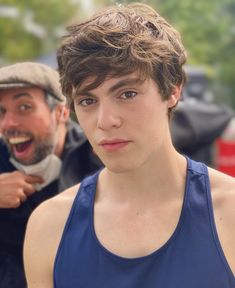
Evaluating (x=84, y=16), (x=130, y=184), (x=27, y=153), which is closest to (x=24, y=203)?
(x=27, y=153)

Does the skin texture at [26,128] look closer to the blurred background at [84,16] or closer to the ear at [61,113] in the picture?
the ear at [61,113]

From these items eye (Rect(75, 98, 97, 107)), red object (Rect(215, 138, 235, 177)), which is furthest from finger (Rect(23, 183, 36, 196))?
red object (Rect(215, 138, 235, 177))

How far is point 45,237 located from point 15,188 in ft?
2.50

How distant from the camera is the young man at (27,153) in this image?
3340 millimetres

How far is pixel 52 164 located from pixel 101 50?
125 cm

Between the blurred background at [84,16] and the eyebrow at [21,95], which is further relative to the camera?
the blurred background at [84,16]

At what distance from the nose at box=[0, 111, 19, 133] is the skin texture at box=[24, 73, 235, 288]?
0.83 m

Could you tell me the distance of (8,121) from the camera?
3.41 metres

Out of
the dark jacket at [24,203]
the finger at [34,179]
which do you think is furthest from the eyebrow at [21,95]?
the finger at [34,179]

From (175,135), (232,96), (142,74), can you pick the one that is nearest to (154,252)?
(142,74)

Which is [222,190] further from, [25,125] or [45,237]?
[25,125]

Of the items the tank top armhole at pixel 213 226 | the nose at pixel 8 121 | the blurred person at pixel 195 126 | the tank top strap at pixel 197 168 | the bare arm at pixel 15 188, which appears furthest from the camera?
the blurred person at pixel 195 126

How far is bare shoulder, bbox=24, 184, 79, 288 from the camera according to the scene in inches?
101

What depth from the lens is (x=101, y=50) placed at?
2377 millimetres
